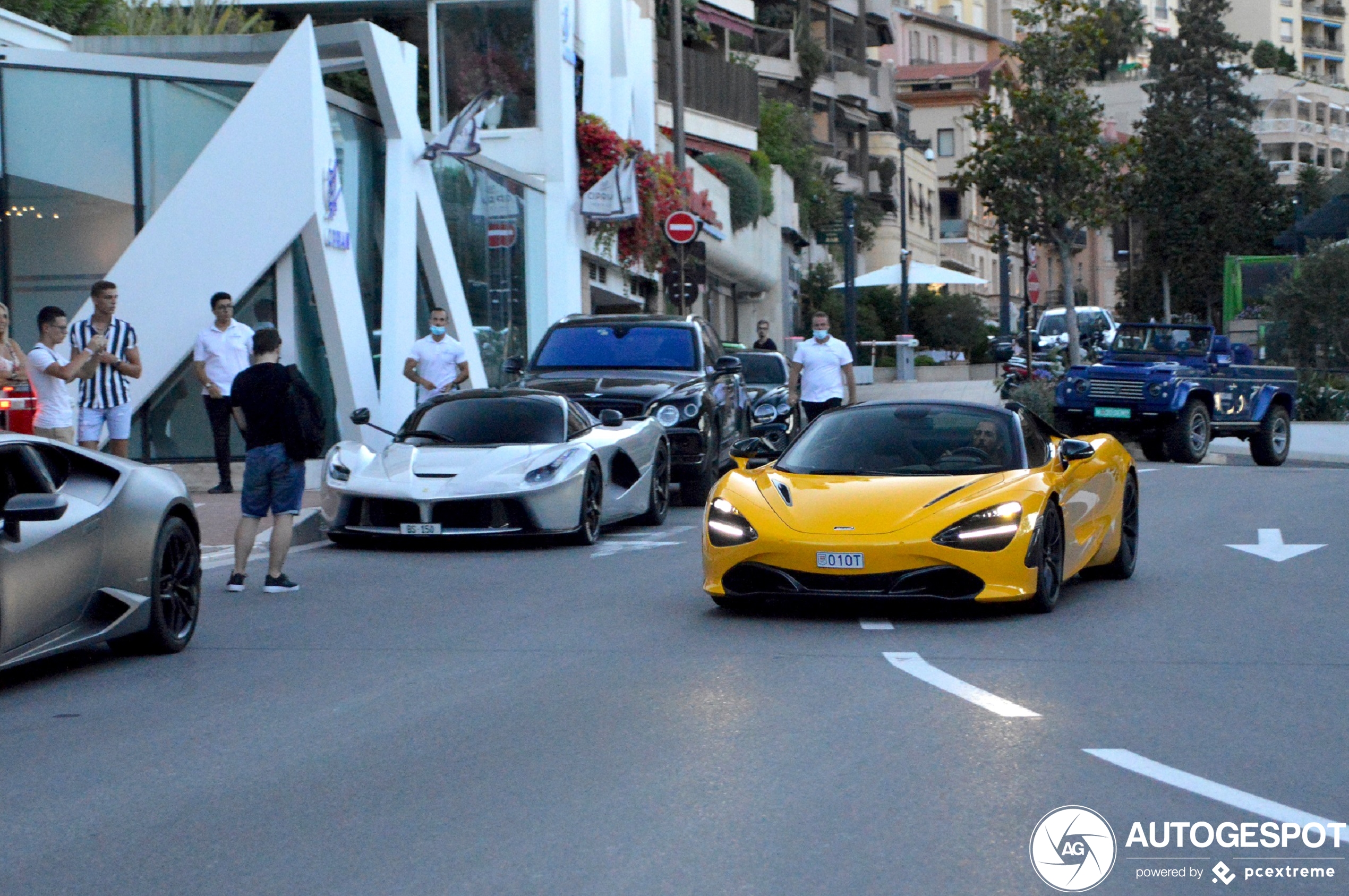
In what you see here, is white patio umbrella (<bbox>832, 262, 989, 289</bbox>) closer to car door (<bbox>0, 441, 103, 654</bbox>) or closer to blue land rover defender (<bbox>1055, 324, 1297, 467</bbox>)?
blue land rover defender (<bbox>1055, 324, 1297, 467</bbox>)

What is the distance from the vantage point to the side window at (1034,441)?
34.5 feet

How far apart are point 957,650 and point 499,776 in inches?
130

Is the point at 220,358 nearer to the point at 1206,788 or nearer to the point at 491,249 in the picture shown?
the point at 491,249

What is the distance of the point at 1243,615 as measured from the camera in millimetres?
10188

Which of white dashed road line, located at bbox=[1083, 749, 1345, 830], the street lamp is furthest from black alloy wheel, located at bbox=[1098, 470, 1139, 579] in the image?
the street lamp

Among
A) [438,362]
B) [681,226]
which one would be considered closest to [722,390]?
[438,362]

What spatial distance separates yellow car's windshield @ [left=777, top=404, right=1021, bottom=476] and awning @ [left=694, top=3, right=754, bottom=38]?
41.0 meters

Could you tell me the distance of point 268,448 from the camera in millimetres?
11266

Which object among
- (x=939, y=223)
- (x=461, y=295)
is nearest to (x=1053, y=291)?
(x=939, y=223)

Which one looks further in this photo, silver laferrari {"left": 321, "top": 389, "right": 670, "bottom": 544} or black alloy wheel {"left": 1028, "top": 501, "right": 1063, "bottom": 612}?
silver laferrari {"left": 321, "top": 389, "right": 670, "bottom": 544}

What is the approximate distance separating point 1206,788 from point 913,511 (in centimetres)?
395

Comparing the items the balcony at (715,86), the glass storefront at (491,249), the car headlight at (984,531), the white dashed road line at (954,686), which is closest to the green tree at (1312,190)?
the balcony at (715,86)

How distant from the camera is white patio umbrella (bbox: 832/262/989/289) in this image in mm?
51375

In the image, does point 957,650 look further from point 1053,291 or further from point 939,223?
point 1053,291
